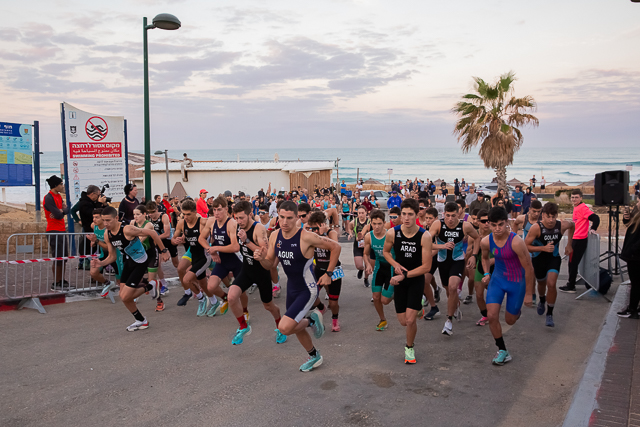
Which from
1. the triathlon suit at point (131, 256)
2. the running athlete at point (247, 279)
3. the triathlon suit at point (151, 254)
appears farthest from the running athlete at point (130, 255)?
the running athlete at point (247, 279)

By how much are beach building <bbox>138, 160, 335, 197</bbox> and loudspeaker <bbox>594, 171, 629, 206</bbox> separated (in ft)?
73.7

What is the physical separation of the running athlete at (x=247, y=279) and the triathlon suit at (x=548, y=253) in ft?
14.2

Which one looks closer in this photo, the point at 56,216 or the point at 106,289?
the point at 106,289

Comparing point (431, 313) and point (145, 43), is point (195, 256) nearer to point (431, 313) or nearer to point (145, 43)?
point (431, 313)

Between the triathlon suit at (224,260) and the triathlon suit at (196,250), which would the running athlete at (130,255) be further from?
the triathlon suit at (224,260)

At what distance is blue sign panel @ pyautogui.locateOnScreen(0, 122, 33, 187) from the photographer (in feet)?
40.6

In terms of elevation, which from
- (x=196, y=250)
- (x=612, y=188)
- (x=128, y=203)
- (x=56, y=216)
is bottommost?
(x=196, y=250)

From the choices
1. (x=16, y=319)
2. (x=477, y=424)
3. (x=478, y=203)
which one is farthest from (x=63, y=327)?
(x=478, y=203)

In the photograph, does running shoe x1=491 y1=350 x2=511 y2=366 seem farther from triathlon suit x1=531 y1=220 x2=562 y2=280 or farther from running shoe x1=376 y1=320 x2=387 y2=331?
triathlon suit x1=531 y1=220 x2=562 y2=280

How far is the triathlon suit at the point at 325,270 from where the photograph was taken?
733cm

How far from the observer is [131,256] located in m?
7.42

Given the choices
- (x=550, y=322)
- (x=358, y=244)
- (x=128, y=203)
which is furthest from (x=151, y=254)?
(x=550, y=322)

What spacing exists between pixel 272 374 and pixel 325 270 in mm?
2432

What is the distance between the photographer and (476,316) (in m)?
7.99
